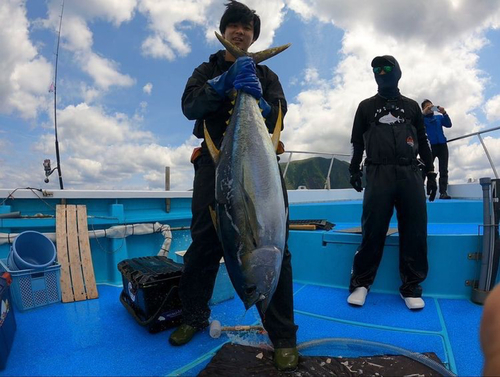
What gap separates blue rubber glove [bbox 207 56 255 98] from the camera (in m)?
1.70

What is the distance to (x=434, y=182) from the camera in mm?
3104

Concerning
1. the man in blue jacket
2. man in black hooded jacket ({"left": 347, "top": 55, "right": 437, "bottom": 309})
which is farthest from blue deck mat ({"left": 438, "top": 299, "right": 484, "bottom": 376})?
the man in blue jacket

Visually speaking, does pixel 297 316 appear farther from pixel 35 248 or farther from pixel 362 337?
pixel 35 248

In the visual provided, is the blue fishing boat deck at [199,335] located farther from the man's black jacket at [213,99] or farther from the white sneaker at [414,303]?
the man's black jacket at [213,99]

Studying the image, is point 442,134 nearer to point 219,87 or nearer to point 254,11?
point 254,11

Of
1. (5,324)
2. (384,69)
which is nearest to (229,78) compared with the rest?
(384,69)

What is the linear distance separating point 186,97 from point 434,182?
2480 mm

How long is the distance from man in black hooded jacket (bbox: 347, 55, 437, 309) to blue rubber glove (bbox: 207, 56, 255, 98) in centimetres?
163

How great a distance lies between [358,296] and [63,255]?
3157mm

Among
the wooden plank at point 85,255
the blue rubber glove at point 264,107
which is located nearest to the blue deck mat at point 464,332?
the blue rubber glove at point 264,107

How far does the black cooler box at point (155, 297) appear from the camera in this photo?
2.43 m

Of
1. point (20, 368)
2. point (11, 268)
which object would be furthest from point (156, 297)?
point (11, 268)

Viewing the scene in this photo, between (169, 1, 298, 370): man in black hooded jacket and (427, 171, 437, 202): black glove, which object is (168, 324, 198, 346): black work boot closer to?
(169, 1, 298, 370): man in black hooded jacket

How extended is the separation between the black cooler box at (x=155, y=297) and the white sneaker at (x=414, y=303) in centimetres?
193
